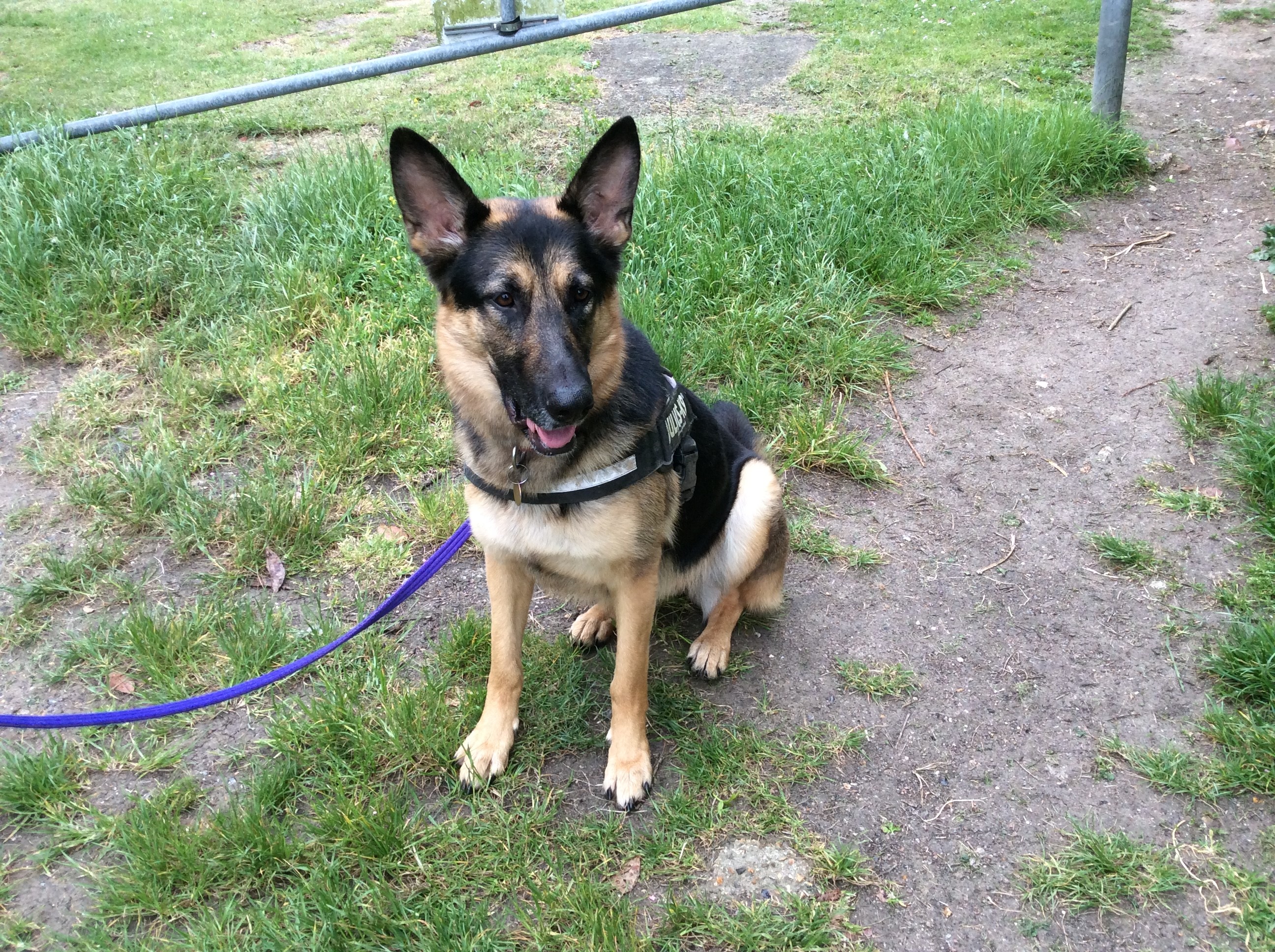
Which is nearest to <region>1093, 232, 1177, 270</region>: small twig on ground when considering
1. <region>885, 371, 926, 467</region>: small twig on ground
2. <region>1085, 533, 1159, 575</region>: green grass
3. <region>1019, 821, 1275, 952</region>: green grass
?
<region>885, 371, 926, 467</region>: small twig on ground

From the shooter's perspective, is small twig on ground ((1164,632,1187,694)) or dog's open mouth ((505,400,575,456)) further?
small twig on ground ((1164,632,1187,694))

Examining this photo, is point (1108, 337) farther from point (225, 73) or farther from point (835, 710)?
point (225, 73)

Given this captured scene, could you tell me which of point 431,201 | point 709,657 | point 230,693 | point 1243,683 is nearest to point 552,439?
point 431,201

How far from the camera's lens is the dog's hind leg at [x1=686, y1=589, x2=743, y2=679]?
314 centimetres

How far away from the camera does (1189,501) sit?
3.65m

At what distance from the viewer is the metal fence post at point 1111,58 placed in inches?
242

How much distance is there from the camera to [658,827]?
2.58 metres

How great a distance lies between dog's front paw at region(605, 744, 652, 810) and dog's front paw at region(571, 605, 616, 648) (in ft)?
1.84

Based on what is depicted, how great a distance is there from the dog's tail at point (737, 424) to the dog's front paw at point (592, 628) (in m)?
0.87

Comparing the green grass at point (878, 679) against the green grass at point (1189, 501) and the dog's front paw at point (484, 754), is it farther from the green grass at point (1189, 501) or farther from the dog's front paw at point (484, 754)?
the green grass at point (1189, 501)

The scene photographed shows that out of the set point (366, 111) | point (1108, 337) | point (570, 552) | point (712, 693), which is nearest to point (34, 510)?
point (570, 552)

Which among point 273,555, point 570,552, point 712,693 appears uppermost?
point 570,552

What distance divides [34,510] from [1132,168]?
701cm

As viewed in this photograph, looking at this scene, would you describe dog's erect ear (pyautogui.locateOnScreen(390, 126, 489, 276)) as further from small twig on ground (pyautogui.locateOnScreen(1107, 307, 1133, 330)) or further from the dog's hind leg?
small twig on ground (pyautogui.locateOnScreen(1107, 307, 1133, 330))
